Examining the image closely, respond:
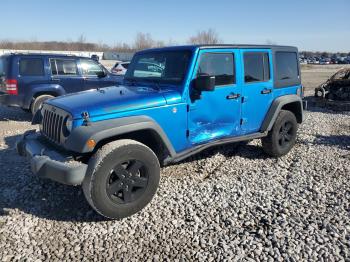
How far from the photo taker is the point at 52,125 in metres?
3.96

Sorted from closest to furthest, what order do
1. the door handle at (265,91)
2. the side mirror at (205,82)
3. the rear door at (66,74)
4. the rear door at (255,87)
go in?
1. the side mirror at (205,82)
2. the rear door at (255,87)
3. the door handle at (265,91)
4. the rear door at (66,74)

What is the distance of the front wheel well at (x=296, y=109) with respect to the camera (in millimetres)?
6069

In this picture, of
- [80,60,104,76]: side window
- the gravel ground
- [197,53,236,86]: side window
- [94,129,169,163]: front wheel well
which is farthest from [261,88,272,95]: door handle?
[80,60,104,76]: side window

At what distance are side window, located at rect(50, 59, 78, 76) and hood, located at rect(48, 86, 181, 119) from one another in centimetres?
515

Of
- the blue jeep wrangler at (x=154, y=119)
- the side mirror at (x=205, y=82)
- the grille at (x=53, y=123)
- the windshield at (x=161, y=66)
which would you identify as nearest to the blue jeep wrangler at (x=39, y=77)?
the windshield at (x=161, y=66)

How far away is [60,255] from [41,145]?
149 centimetres

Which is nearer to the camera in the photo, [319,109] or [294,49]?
[294,49]

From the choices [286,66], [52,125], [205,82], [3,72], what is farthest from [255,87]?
[3,72]

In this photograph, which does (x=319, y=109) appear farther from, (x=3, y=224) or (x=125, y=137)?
(x=3, y=224)

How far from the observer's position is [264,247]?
3.23 m

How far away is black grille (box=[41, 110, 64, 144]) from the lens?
12.5ft

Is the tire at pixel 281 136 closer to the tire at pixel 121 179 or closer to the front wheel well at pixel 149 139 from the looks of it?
the front wheel well at pixel 149 139

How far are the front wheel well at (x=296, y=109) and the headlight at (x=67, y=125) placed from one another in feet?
13.0

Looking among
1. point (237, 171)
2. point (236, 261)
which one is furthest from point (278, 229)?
point (237, 171)
